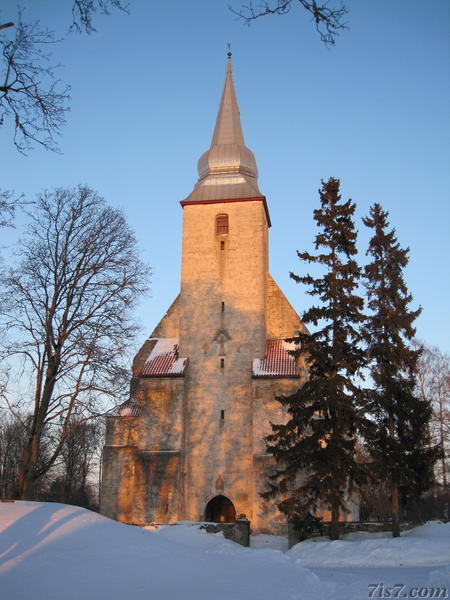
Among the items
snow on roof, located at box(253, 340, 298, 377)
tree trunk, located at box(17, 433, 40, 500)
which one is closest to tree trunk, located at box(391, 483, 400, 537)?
snow on roof, located at box(253, 340, 298, 377)

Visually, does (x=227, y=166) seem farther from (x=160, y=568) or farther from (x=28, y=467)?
(x=160, y=568)

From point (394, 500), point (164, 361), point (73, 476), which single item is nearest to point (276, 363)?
point (164, 361)

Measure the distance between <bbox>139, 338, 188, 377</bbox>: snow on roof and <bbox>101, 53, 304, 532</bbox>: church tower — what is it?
4 cm

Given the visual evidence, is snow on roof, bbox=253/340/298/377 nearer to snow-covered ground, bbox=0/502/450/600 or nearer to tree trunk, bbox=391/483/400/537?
tree trunk, bbox=391/483/400/537

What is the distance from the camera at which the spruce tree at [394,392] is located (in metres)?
17.5

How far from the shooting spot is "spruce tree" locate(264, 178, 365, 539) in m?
17.0

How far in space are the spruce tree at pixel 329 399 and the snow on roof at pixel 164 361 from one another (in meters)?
6.78

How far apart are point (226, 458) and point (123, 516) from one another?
4677 millimetres

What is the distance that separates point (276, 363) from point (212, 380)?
2798 mm

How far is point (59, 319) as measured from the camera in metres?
17.2

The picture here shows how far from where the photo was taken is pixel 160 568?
9695mm

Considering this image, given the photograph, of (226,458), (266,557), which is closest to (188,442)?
(226,458)

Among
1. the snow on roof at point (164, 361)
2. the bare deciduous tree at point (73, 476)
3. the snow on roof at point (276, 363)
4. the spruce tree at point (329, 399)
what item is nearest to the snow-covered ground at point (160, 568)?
the spruce tree at point (329, 399)

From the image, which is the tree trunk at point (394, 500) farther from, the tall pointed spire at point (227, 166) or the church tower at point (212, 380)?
the tall pointed spire at point (227, 166)
